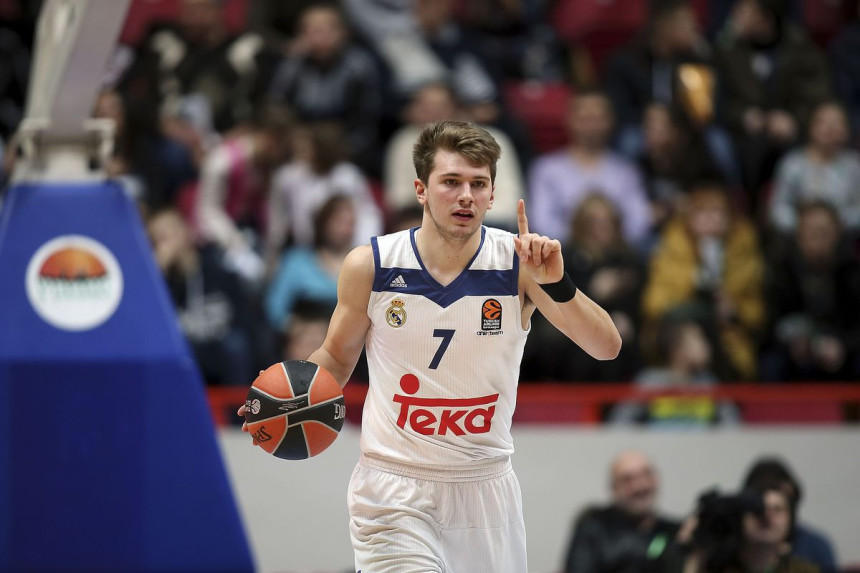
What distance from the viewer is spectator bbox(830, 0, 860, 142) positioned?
13.8 meters

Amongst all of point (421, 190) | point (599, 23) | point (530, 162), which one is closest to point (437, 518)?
point (421, 190)

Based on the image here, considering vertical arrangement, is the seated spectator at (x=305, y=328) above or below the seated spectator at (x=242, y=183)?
below

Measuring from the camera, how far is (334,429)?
5.62m

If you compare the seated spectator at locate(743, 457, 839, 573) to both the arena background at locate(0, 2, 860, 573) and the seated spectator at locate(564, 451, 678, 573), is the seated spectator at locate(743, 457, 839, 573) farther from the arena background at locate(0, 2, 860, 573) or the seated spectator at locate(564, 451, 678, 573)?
the arena background at locate(0, 2, 860, 573)

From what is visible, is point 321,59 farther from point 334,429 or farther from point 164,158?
point 334,429

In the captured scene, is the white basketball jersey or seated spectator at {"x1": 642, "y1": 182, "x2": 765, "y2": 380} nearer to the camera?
the white basketball jersey

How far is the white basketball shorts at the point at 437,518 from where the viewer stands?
17.7 feet

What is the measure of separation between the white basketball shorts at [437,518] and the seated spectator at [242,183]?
5.76m

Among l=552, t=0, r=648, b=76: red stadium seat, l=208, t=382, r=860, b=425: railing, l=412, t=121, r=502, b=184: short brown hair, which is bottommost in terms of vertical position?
l=208, t=382, r=860, b=425: railing

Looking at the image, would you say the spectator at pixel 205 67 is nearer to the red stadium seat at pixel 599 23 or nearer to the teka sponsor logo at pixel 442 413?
the red stadium seat at pixel 599 23

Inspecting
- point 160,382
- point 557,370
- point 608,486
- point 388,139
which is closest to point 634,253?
point 557,370

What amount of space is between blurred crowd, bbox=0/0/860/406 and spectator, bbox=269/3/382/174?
0.02 meters

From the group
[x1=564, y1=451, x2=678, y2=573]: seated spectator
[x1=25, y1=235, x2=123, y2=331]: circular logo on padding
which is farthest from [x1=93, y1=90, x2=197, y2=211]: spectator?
[x1=564, y1=451, x2=678, y2=573]: seated spectator

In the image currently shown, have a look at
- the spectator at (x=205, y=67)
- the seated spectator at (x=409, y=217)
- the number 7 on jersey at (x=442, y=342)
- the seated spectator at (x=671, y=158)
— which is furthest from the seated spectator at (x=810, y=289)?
the number 7 on jersey at (x=442, y=342)
